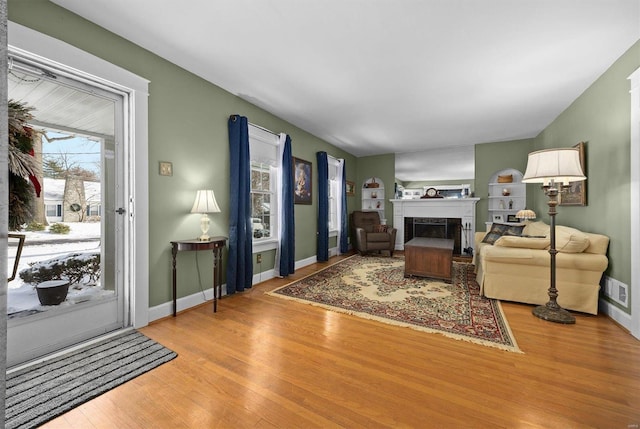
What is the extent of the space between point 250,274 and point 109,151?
1941 millimetres

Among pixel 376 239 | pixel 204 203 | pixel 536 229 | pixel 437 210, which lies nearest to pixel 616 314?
pixel 536 229

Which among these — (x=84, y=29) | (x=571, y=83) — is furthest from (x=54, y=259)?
(x=571, y=83)

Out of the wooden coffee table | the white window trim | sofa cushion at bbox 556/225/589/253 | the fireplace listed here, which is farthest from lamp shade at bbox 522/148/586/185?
the fireplace

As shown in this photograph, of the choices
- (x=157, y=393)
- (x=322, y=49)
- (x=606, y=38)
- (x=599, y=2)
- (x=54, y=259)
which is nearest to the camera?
(x=157, y=393)

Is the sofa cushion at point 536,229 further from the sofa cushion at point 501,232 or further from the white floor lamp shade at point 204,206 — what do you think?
the white floor lamp shade at point 204,206

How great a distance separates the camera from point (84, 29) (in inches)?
76.9

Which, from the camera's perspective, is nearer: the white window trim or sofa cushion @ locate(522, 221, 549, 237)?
sofa cushion @ locate(522, 221, 549, 237)

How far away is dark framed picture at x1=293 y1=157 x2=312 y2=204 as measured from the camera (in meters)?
4.53

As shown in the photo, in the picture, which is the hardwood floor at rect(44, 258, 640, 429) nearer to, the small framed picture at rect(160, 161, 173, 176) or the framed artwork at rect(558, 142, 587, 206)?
the small framed picture at rect(160, 161, 173, 176)

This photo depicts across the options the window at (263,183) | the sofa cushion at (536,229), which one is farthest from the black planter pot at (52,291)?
the sofa cushion at (536,229)

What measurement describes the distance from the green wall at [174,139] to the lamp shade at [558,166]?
10.8ft

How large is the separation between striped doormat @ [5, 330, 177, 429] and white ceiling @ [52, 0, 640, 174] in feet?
8.19

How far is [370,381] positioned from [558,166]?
2485 millimetres

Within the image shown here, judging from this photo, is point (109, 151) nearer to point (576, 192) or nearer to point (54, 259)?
point (54, 259)
